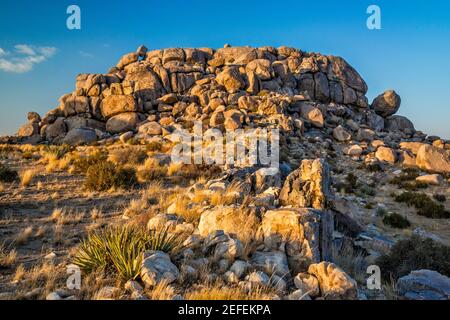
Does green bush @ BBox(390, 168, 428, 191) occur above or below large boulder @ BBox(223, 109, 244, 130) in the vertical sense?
below

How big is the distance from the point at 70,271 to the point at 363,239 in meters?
7.81

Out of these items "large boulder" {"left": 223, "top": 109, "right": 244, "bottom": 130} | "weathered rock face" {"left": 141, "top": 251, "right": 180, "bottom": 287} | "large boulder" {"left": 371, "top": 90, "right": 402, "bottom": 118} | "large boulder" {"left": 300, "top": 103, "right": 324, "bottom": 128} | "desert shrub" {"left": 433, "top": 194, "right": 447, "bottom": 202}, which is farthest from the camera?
"large boulder" {"left": 371, "top": 90, "right": 402, "bottom": 118}

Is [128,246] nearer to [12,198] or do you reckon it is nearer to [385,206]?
[12,198]

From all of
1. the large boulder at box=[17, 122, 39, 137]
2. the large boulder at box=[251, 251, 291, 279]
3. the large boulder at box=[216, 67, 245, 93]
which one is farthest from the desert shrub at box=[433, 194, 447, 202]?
the large boulder at box=[17, 122, 39, 137]

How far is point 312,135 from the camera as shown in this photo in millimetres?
30625

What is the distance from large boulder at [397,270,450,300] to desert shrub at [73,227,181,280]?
4203 millimetres

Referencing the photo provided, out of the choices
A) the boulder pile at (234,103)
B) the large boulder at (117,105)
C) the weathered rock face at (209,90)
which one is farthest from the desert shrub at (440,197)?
the large boulder at (117,105)

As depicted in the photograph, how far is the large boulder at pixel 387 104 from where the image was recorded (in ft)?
141

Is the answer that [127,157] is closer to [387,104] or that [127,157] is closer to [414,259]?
[414,259]

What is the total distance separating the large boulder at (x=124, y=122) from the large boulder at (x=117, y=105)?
681mm

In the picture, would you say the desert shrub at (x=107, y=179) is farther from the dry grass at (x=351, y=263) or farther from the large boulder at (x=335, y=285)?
the large boulder at (x=335, y=285)

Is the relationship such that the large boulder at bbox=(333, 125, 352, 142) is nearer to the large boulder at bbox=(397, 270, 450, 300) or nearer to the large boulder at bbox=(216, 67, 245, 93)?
the large boulder at bbox=(216, 67, 245, 93)

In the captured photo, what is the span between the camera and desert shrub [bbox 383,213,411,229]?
12633mm

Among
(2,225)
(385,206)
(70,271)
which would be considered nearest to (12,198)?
(2,225)
